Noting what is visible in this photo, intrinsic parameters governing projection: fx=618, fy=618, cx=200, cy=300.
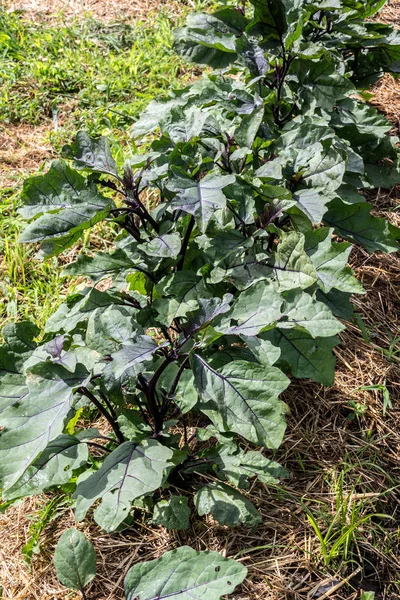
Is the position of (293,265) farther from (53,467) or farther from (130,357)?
(53,467)

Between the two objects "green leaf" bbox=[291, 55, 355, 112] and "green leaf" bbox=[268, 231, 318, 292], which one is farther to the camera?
"green leaf" bbox=[291, 55, 355, 112]

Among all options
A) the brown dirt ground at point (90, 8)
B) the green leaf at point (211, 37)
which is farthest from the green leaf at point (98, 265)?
the brown dirt ground at point (90, 8)

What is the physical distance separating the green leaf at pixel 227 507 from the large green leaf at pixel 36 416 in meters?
0.50

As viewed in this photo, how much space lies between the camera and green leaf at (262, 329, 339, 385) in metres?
1.91

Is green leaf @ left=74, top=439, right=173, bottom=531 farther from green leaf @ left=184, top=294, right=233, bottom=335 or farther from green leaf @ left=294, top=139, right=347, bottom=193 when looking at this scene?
green leaf @ left=294, top=139, right=347, bottom=193

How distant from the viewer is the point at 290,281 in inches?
71.1

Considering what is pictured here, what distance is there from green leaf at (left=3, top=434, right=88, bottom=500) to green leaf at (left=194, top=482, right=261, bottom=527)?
1.23ft

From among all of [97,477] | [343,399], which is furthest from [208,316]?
[343,399]

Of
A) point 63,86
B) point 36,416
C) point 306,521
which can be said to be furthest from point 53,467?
point 63,86

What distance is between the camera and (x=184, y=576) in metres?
1.65

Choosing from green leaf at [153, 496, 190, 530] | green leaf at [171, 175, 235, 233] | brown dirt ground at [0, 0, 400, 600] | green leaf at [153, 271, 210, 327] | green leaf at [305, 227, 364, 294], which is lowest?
brown dirt ground at [0, 0, 400, 600]

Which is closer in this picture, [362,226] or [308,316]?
[308,316]

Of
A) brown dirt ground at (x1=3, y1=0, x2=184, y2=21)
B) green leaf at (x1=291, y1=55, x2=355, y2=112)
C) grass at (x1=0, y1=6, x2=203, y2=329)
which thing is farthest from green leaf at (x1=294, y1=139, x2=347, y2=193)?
brown dirt ground at (x1=3, y1=0, x2=184, y2=21)

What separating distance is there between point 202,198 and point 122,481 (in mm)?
784
